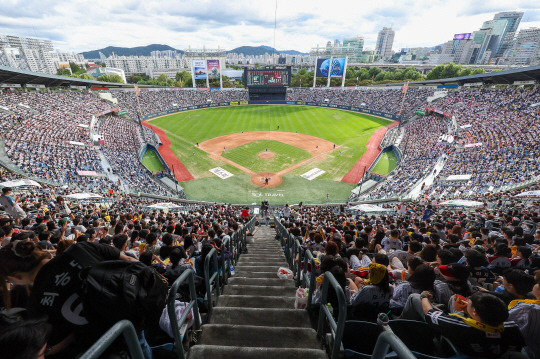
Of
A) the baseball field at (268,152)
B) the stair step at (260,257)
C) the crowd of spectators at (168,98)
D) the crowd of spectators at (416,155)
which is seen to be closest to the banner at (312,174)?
the baseball field at (268,152)

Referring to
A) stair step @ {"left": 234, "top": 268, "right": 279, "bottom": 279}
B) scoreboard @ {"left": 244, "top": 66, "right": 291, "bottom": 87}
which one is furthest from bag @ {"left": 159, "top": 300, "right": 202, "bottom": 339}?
scoreboard @ {"left": 244, "top": 66, "right": 291, "bottom": 87}

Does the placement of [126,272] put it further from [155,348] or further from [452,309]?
[452,309]

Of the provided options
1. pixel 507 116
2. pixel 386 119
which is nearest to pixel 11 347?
pixel 507 116

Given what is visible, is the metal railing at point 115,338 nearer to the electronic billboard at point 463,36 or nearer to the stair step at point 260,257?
the stair step at point 260,257

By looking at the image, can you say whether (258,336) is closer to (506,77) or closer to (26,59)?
(506,77)

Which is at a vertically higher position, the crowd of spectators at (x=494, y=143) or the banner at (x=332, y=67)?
the banner at (x=332, y=67)

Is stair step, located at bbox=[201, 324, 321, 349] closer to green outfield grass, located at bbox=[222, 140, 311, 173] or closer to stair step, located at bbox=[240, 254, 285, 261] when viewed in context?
stair step, located at bbox=[240, 254, 285, 261]
